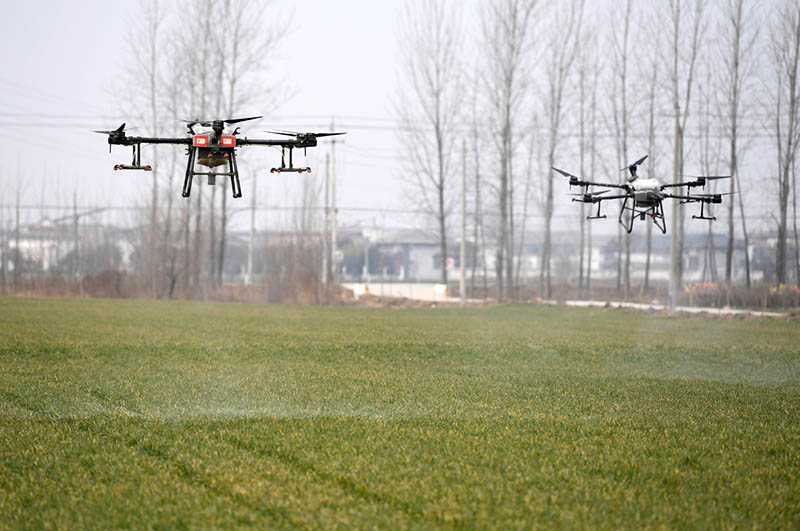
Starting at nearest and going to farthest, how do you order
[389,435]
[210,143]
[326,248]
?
1. [389,435]
2. [210,143]
3. [326,248]

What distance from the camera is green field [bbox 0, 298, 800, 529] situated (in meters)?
5.60

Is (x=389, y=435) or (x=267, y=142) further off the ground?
(x=267, y=142)

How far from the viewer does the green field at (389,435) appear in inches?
220

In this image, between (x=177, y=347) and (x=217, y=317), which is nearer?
(x=177, y=347)

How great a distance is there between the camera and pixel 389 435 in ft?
25.6

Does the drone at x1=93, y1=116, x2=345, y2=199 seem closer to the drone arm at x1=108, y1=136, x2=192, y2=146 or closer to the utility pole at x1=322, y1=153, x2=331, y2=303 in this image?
the drone arm at x1=108, y1=136, x2=192, y2=146

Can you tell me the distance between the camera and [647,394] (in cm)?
1088

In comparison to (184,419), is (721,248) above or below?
above

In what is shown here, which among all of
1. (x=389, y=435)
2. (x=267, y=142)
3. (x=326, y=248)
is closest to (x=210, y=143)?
(x=267, y=142)

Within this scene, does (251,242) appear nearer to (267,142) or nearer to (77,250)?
(77,250)

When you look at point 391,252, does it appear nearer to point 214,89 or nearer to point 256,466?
point 214,89

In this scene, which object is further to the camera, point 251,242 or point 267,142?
point 251,242

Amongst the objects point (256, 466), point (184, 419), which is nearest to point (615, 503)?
point (256, 466)

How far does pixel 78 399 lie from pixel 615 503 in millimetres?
6424
